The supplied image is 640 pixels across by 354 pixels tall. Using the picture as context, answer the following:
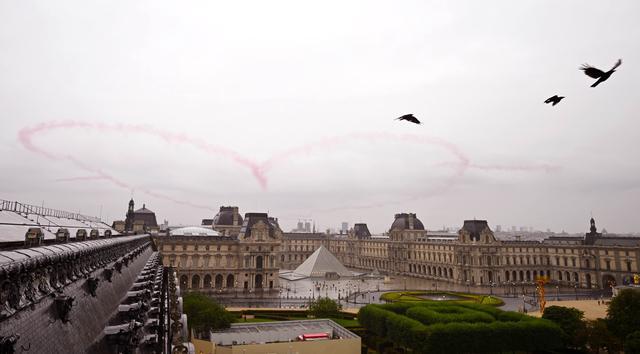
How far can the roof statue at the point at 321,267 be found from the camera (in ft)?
372

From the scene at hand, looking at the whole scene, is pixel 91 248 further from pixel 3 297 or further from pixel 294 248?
pixel 294 248

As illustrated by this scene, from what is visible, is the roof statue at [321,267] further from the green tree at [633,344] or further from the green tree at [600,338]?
the green tree at [633,344]

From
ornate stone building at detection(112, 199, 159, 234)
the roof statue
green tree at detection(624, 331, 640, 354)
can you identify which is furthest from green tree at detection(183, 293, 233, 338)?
the roof statue

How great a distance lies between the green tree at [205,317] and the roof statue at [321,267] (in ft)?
226

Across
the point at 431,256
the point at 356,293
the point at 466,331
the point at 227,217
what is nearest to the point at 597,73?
the point at 466,331

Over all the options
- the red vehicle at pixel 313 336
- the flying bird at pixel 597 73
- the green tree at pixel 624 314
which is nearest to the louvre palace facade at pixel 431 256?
the red vehicle at pixel 313 336

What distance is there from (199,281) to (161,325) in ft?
265

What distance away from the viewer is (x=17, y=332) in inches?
222

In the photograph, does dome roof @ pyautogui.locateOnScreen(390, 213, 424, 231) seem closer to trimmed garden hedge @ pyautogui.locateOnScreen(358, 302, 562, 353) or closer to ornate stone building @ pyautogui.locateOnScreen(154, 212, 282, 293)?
ornate stone building @ pyautogui.locateOnScreen(154, 212, 282, 293)

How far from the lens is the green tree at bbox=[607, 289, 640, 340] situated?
140 feet

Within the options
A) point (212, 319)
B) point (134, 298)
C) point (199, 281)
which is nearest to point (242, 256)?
point (199, 281)

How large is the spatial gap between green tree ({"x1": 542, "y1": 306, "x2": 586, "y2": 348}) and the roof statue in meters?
72.8

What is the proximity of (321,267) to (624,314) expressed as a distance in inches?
3074

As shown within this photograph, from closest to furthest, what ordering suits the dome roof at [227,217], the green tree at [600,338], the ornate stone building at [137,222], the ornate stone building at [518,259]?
the green tree at [600,338] → the ornate stone building at [518,259] → the ornate stone building at [137,222] → the dome roof at [227,217]
